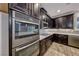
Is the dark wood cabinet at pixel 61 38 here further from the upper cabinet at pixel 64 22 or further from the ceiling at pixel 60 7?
the ceiling at pixel 60 7

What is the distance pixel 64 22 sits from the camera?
1.30 metres

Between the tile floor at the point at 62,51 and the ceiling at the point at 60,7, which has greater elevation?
the ceiling at the point at 60,7

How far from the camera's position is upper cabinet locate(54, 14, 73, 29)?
50.6 inches

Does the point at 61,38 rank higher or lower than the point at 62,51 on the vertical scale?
higher

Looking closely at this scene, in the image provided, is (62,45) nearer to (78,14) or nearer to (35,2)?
(78,14)

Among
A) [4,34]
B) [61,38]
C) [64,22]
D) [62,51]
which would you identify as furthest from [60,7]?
[4,34]

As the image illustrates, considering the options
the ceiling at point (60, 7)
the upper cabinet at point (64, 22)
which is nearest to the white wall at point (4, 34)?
the ceiling at point (60, 7)

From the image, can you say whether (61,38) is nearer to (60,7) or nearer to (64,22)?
(64,22)

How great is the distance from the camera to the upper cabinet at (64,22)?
1285 mm

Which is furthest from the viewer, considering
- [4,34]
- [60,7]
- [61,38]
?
[61,38]

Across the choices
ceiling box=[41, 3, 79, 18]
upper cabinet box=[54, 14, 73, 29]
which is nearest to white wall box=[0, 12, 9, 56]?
ceiling box=[41, 3, 79, 18]

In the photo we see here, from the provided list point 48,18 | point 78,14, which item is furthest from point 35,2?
point 78,14

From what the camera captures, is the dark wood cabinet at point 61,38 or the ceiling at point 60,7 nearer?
the ceiling at point 60,7

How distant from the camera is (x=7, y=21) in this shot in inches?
36.4
